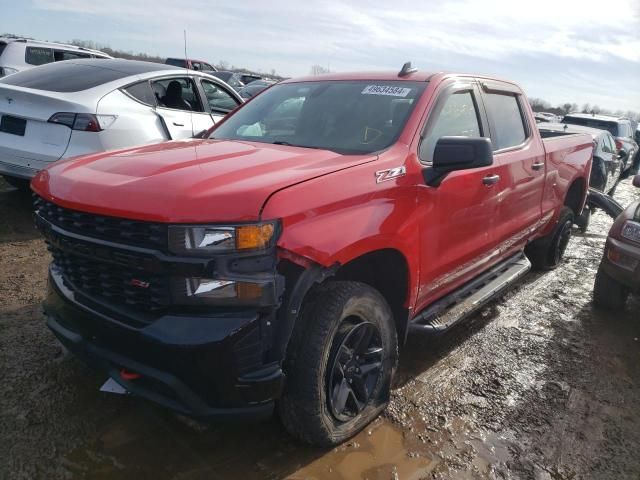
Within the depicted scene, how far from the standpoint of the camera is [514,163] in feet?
12.9

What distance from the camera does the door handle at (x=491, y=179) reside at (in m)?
3.44

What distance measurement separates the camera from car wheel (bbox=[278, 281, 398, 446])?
231 centimetres

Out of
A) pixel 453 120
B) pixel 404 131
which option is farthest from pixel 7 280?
pixel 453 120

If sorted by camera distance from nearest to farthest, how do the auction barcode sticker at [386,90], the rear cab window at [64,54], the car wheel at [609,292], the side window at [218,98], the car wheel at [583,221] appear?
1. the auction barcode sticker at [386,90]
2. the car wheel at [609,292]
3. the side window at [218,98]
4. the car wheel at [583,221]
5. the rear cab window at [64,54]

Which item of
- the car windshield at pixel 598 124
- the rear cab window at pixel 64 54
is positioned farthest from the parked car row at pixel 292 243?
the car windshield at pixel 598 124

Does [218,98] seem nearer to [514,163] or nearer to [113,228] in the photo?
[514,163]

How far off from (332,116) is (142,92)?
302cm

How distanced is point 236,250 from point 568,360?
2.92 meters

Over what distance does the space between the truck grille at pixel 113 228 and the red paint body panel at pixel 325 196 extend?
42mm

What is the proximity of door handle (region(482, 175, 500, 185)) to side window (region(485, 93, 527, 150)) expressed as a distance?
0.32 m

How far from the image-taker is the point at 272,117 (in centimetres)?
356

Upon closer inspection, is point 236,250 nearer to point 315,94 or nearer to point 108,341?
point 108,341

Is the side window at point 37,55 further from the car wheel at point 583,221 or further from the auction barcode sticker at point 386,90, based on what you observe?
the car wheel at point 583,221

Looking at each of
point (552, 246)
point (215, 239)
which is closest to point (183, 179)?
point (215, 239)
